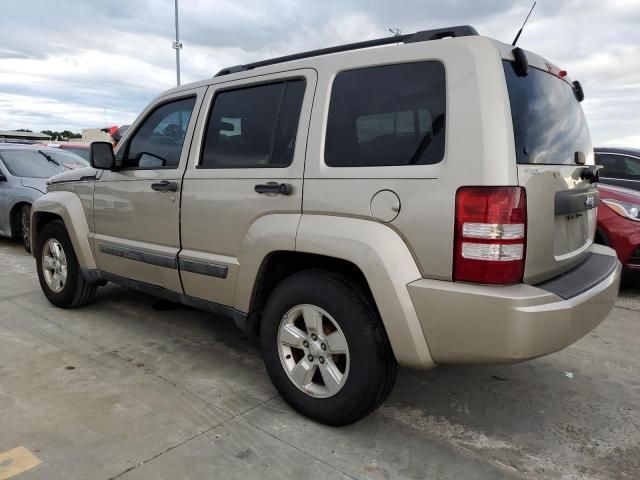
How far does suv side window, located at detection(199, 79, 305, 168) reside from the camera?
9.54 feet

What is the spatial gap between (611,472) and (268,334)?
1.81m

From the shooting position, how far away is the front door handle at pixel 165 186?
11.2 feet

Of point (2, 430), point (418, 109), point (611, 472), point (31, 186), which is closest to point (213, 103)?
point (418, 109)

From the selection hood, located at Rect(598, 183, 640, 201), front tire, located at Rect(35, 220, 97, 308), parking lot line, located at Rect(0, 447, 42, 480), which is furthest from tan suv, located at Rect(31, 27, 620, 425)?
hood, located at Rect(598, 183, 640, 201)

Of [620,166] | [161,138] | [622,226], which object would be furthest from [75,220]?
[620,166]

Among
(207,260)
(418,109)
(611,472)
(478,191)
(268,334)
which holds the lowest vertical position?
(611,472)

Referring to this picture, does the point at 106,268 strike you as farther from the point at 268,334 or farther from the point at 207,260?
the point at 268,334

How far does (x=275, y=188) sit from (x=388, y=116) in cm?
72

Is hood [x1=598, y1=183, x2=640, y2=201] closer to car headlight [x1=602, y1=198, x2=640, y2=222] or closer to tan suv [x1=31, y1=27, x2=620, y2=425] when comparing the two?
car headlight [x1=602, y1=198, x2=640, y2=222]

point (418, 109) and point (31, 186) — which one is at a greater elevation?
point (418, 109)

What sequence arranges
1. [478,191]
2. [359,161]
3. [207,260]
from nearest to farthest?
[478,191]
[359,161]
[207,260]

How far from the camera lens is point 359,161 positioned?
2.56m

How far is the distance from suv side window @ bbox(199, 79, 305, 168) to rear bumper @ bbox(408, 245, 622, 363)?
112cm

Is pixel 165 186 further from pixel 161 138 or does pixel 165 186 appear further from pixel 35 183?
pixel 35 183
